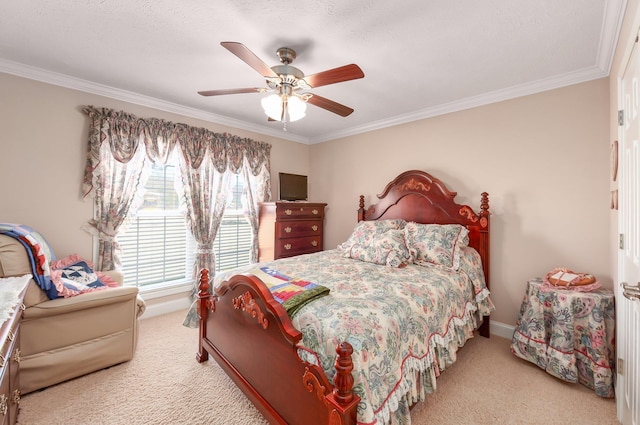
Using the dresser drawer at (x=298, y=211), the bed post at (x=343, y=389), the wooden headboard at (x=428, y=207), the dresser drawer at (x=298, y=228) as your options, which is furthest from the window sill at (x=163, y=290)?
the bed post at (x=343, y=389)

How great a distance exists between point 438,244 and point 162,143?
3.34 metres

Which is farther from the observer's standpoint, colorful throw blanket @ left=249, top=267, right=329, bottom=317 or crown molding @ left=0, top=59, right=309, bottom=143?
crown molding @ left=0, top=59, right=309, bottom=143

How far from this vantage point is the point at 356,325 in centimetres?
143

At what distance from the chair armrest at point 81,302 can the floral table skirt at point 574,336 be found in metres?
3.40

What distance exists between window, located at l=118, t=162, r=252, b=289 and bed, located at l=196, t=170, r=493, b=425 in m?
1.38

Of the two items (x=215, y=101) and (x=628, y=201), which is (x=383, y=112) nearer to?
(x=215, y=101)

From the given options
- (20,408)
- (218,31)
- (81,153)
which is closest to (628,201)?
(218,31)

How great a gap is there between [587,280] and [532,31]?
1.94 m

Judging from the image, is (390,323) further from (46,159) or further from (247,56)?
(46,159)

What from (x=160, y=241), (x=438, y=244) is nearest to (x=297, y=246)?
(x=160, y=241)

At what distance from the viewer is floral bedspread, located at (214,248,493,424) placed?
134 centimetres

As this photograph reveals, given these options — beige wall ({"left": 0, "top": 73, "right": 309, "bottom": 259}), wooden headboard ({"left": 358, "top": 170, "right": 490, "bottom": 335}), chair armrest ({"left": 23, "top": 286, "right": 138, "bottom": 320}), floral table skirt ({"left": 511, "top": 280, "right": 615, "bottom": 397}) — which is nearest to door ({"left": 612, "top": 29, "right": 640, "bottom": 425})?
floral table skirt ({"left": 511, "top": 280, "right": 615, "bottom": 397})

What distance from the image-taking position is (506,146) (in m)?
2.86

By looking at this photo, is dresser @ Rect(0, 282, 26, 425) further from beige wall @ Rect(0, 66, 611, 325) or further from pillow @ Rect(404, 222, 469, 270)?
pillow @ Rect(404, 222, 469, 270)
